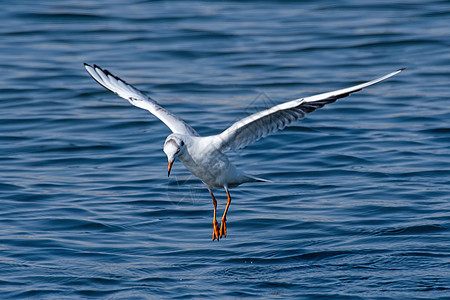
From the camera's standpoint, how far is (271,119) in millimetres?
8430

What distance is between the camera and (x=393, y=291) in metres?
8.38

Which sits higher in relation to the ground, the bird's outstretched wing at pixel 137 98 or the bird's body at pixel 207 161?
the bird's outstretched wing at pixel 137 98

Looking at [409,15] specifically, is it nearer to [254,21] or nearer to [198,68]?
[254,21]

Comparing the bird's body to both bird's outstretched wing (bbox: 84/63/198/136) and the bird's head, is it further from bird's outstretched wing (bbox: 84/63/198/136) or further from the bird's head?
bird's outstretched wing (bbox: 84/63/198/136)

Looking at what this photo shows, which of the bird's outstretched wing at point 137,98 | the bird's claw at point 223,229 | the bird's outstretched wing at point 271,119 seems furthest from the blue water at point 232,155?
the bird's outstretched wing at point 137,98

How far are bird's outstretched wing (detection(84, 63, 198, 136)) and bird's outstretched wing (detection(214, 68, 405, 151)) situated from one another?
847mm

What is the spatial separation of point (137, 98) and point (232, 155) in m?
3.12

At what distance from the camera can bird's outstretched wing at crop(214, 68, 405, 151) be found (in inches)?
316

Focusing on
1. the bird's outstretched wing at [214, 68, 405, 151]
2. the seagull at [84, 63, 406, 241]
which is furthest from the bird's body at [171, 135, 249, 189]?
the bird's outstretched wing at [214, 68, 405, 151]

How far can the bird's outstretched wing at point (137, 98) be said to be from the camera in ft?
31.2

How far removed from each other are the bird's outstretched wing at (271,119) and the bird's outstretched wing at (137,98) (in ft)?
2.78

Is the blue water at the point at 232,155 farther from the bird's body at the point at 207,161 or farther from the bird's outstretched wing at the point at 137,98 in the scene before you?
the bird's outstretched wing at the point at 137,98

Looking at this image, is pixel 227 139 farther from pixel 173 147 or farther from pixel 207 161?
pixel 173 147

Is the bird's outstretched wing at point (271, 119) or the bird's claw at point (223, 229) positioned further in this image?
the bird's claw at point (223, 229)
